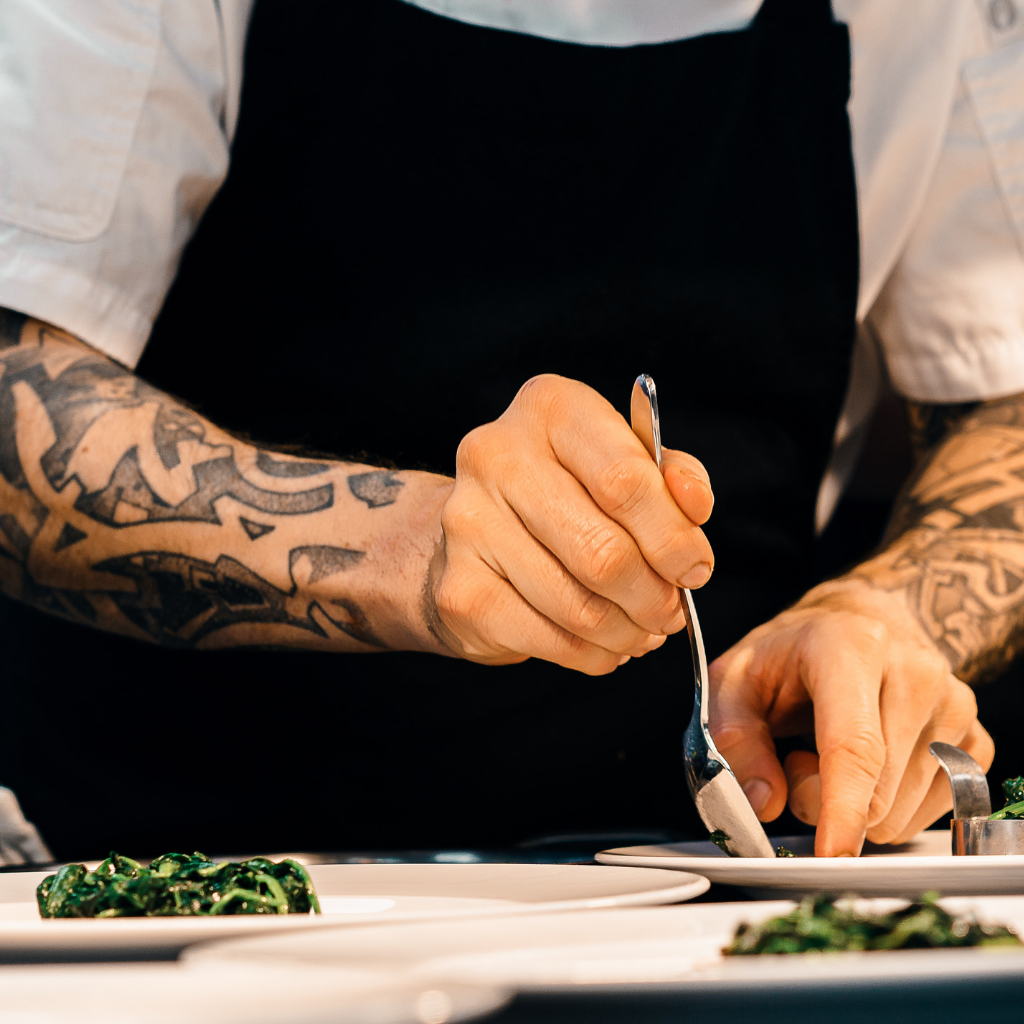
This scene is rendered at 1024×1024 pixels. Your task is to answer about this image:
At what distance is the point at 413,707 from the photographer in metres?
0.98

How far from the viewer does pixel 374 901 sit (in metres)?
0.45

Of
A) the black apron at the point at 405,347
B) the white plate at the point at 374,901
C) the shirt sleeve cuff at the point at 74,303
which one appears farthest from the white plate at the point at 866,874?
the shirt sleeve cuff at the point at 74,303

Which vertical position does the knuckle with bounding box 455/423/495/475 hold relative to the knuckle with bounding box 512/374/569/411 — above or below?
below

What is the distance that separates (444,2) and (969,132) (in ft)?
2.01

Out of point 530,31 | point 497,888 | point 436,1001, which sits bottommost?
point 497,888

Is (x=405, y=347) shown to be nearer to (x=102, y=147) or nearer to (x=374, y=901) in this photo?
(x=102, y=147)

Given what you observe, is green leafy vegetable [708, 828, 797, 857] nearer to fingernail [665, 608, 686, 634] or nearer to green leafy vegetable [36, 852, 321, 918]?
fingernail [665, 608, 686, 634]

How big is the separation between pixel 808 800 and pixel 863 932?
0.44 m

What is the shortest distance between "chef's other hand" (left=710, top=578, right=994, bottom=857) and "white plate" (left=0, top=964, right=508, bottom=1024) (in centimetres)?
45

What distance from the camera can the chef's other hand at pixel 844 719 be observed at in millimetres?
643

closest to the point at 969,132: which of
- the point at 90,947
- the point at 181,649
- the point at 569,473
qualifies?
the point at 569,473

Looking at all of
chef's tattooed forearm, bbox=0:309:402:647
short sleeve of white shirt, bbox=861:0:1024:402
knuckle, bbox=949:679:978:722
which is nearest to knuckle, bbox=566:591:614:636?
chef's tattooed forearm, bbox=0:309:402:647

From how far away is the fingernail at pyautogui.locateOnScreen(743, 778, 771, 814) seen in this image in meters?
0.70

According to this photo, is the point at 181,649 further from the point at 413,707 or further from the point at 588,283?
the point at 588,283
